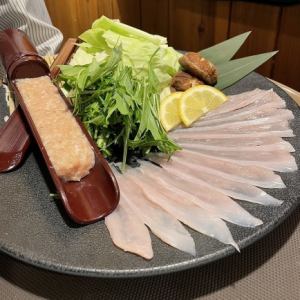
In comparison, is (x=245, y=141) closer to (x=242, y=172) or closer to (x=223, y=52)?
(x=242, y=172)

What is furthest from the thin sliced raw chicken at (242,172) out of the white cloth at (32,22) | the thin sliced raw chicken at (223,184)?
the white cloth at (32,22)

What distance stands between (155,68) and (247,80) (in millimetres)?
402

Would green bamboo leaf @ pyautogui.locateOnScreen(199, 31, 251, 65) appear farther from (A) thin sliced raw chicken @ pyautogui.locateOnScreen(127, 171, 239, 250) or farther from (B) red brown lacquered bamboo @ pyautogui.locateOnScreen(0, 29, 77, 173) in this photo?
(A) thin sliced raw chicken @ pyautogui.locateOnScreen(127, 171, 239, 250)

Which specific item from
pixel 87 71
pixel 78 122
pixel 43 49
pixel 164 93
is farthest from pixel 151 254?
pixel 43 49

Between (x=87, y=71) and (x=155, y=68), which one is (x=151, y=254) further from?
(x=155, y=68)

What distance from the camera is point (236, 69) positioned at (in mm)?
1649

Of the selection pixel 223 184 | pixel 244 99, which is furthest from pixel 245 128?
pixel 223 184

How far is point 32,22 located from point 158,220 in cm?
166

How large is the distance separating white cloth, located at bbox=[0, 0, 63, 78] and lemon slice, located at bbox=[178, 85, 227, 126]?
1.14 meters

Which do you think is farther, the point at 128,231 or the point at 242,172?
the point at 242,172

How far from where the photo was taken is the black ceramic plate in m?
0.85

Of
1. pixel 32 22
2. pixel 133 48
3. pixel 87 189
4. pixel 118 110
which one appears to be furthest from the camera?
pixel 32 22

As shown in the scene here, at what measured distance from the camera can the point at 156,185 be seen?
3.44 ft

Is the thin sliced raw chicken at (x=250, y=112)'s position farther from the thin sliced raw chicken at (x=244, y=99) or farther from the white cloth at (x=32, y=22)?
the white cloth at (x=32, y=22)
